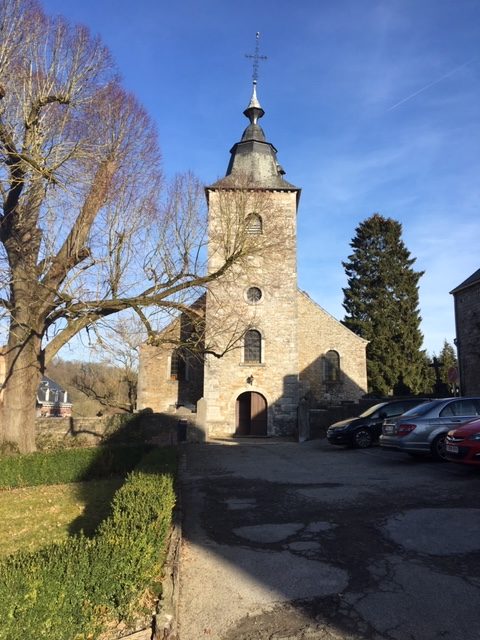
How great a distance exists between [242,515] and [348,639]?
3.78 meters

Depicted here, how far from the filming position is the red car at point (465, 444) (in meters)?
8.68

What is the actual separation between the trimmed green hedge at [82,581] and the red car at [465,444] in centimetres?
608

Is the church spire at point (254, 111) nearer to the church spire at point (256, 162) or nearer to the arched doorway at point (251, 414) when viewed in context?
the church spire at point (256, 162)

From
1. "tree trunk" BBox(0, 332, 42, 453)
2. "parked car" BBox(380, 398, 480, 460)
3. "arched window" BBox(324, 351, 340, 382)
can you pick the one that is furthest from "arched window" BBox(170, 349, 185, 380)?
"parked car" BBox(380, 398, 480, 460)

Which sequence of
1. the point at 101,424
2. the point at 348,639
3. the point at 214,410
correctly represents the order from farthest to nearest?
the point at 214,410, the point at 101,424, the point at 348,639

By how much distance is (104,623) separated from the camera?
12.2 ft

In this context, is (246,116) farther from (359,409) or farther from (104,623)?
(104,623)

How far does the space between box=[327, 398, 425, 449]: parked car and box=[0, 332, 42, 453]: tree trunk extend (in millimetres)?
9243

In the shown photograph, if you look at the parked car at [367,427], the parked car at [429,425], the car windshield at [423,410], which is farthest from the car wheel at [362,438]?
the car windshield at [423,410]

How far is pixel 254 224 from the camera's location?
17.2 m

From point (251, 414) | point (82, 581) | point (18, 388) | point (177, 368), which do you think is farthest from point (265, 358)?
point (82, 581)

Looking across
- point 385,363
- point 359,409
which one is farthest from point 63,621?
point 385,363

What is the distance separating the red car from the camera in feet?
28.5

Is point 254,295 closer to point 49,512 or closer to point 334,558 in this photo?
point 49,512
